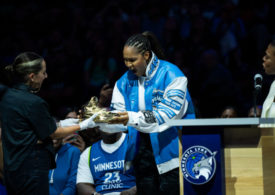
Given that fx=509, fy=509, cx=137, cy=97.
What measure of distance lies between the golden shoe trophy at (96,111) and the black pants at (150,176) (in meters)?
0.38

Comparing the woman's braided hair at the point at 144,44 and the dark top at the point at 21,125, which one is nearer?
the dark top at the point at 21,125

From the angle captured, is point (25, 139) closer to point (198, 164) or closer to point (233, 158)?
point (198, 164)

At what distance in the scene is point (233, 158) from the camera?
10.4ft

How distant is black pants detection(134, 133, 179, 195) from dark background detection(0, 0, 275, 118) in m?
2.54

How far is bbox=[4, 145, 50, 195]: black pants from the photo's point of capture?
10.8 ft

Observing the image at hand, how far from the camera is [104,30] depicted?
24.7ft

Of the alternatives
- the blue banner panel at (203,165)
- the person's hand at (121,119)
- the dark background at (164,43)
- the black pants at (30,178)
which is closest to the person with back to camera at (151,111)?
the person's hand at (121,119)

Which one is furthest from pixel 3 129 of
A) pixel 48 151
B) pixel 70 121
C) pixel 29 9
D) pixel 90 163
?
pixel 29 9

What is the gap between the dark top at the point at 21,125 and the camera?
3324mm

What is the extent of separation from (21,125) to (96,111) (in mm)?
636

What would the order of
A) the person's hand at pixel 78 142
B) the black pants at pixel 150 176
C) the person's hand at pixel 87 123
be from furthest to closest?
the person's hand at pixel 78 142 < the black pants at pixel 150 176 < the person's hand at pixel 87 123

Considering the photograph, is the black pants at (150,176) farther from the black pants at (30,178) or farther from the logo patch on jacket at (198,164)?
the black pants at (30,178)

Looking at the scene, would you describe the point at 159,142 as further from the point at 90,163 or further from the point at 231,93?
the point at 231,93

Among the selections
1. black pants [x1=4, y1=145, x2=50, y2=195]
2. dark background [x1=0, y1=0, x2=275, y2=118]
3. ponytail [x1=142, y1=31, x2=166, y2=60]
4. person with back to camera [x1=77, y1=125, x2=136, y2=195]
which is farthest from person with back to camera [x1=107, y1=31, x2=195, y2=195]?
dark background [x1=0, y1=0, x2=275, y2=118]
